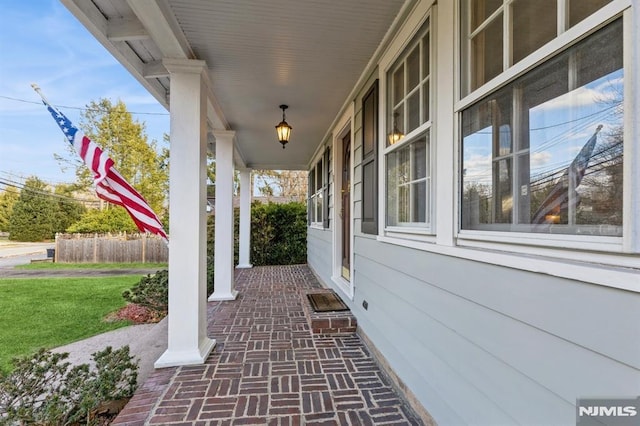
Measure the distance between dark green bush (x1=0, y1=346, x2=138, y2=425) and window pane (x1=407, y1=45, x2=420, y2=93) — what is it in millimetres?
3065

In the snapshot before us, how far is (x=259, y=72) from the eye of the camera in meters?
3.26

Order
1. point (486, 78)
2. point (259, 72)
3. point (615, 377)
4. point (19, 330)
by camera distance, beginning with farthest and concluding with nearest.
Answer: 1. point (19, 330)
2. point (259, 72)
3. point (486, 78)
4. point (615, 377)

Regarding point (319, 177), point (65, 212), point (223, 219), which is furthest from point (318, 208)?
point (65, 212)

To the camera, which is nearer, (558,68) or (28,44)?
(558,68)

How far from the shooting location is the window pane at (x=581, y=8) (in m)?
0.98

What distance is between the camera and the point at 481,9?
159 centimetres

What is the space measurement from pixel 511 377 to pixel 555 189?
74cm

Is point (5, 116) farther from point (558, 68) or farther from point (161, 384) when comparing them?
point (558, 68)

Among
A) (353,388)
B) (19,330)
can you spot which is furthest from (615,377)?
(19,330)

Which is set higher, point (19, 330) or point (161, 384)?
point (161, 384)

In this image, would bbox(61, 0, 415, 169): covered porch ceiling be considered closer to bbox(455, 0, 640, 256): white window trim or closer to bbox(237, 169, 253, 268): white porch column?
bbox(455, 0, 640, 256): white window trim

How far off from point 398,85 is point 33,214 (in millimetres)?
24622

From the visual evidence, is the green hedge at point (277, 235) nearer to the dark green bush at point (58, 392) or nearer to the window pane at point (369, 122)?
the window pane at point (369, 122)

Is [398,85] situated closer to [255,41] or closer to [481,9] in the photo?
[481,9]
